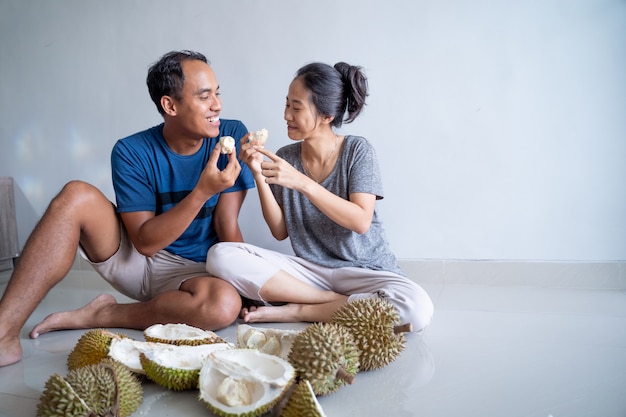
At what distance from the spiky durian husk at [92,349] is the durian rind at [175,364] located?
11 centimetres

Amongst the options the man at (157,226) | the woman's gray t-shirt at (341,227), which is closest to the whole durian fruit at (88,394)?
the man at (157,226)

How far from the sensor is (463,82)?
2.19 m

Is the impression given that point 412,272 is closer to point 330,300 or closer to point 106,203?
point 330,300

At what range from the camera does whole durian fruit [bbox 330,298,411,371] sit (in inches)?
48.9

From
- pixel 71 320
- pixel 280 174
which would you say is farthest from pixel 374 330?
pixel 71 320

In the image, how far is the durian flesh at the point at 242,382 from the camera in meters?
1.00

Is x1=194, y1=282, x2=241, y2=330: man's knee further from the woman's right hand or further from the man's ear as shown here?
the man's ear

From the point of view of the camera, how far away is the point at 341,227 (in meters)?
1.84

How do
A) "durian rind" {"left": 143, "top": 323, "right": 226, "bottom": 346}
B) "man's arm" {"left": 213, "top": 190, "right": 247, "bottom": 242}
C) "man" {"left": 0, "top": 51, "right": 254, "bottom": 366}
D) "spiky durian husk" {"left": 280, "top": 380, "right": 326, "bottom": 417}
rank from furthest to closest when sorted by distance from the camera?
"man's arm" {"left": 213, "top": 190, "right": 247, "bottom": 242} → "man" {"left": 0, "top": 51, "right": 254, "bottom": 366} → "durian rind" {"left": 143, "top": 323, "right": 226, "bottom": 346} → "spiky durian husk" {"left": 280, "top": 380, "right": 326, "bottom": 417}

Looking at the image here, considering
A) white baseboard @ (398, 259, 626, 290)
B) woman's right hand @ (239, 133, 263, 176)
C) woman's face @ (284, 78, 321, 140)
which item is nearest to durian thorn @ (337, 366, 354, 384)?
woman's right hand @ (239, 133, 263, 176)

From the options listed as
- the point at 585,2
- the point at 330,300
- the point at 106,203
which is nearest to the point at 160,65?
the point at 106,203

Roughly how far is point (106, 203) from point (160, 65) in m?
0.54

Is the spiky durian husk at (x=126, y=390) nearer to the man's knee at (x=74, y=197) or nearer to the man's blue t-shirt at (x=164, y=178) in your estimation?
the man's knee at (x=74, y=197)

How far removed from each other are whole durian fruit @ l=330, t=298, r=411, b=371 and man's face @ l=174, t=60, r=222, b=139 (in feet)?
2.95
